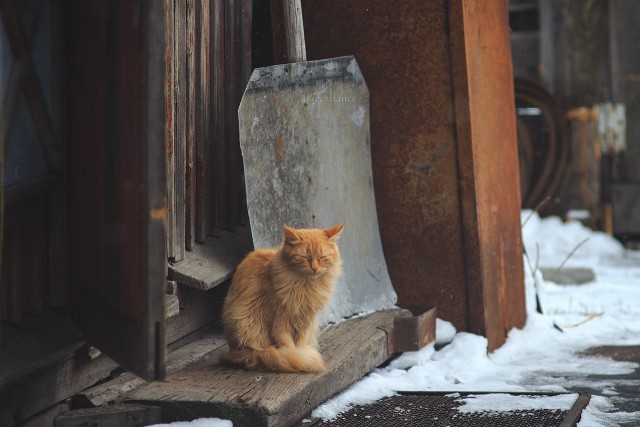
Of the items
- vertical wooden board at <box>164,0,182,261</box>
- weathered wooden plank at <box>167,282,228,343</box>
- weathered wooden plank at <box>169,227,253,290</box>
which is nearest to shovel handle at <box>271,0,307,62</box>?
vertical wooden board at <box>164,0,182,261</box>

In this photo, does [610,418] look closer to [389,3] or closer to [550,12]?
[389,3]

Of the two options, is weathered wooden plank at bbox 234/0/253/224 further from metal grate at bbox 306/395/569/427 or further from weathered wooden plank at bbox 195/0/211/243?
metal grate at bbox 306/395/569/427

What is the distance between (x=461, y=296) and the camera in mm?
4188

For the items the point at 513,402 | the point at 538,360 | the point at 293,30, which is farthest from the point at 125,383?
the point at 538,360

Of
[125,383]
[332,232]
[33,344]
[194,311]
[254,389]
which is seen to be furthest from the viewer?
[194,311]

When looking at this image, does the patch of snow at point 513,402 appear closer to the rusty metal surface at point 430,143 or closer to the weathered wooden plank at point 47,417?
the rusty metal surface at point 430,143

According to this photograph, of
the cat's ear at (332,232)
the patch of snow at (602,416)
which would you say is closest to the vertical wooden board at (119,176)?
the cat's ear at (332,232)

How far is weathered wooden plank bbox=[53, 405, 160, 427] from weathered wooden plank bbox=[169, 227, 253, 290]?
0.78 metres

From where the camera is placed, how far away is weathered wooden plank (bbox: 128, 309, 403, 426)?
2.57 m

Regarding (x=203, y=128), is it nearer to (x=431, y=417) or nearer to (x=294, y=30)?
(x=294, y=30)

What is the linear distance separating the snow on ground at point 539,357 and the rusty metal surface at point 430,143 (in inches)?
8.2

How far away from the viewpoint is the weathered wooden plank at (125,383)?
2697mm

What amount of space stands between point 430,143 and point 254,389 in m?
1.89

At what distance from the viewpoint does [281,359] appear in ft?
9.70
